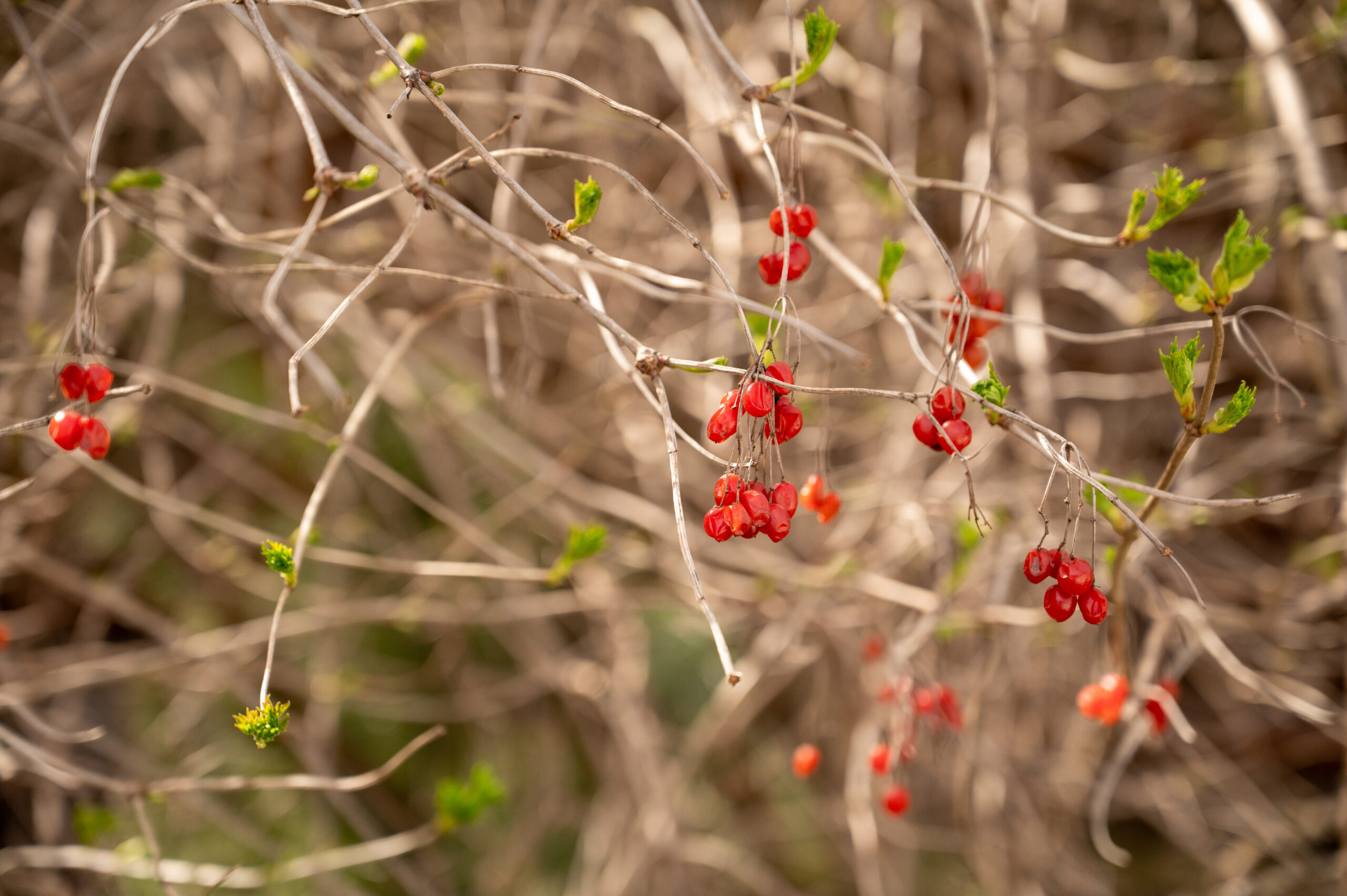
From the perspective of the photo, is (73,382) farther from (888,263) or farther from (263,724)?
(888,263)

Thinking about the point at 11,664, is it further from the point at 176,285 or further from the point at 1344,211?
the point at 1344,211

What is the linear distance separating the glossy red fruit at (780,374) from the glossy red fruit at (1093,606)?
18.1 inches

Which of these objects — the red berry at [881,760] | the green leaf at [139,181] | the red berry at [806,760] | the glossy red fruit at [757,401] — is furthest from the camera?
the red berry at [806,760]

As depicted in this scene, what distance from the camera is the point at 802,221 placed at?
120 cm

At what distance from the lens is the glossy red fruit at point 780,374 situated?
3.18 ft

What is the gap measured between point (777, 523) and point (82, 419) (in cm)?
104

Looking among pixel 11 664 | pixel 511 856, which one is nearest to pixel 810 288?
pixel 511 856

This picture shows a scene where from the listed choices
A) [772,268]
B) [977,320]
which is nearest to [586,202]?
[772,268]

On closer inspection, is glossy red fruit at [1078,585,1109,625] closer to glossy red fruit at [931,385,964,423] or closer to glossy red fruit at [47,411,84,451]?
glossy red fruit at [931,385,964,423]

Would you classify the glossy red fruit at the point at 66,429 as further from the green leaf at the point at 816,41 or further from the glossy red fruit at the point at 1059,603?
the glossy red fruit at the point at 1059,603

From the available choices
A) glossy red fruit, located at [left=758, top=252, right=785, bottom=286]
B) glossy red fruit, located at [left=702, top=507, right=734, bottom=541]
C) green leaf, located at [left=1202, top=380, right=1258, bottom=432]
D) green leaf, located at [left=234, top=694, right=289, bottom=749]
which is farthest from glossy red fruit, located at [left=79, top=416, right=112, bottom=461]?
green leaf, located at [left=1202, top=380, right=1258, bottom=432]

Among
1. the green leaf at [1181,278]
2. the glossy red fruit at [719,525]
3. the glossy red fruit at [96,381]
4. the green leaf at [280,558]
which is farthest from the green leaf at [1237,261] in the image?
the glossy red fruit at [96,381]

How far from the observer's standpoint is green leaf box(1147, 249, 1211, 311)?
0.99m

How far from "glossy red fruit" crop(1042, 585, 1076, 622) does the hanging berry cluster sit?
1356 millimetres
